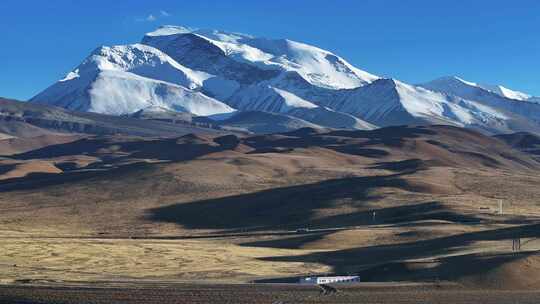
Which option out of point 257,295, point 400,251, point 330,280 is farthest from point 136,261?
point 257,295

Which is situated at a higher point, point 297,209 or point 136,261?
point 297,209

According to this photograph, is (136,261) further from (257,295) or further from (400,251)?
(257,295)

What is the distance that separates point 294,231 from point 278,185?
53.7 metres

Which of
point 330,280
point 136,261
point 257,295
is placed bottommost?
point 257,295

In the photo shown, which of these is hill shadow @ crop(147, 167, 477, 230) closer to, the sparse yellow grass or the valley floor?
the sparse yellow grass

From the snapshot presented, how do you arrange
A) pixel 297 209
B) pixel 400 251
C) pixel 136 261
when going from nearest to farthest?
pixel 136 261, pixel 400 251, pixel 297 209

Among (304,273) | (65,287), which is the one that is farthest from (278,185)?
(65,287)

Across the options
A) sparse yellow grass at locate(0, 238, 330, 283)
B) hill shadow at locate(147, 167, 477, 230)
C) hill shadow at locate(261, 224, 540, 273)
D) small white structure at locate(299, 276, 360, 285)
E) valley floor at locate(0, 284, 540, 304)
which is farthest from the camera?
hill shadow at locate(147, 167, 477, 230)

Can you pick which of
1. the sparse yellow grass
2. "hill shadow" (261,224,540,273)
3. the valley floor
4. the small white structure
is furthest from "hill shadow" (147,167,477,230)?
the valley floor

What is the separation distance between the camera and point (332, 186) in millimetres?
168750

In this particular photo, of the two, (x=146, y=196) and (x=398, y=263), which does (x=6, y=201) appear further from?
(x=398, y=263)

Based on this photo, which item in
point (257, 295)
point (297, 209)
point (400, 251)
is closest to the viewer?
point (257, 295)

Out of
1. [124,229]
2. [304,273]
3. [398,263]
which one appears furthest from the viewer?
[124,229]

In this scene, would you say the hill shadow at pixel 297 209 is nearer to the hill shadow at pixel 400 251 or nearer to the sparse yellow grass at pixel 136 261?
the hill shadow at pixel 400 251
